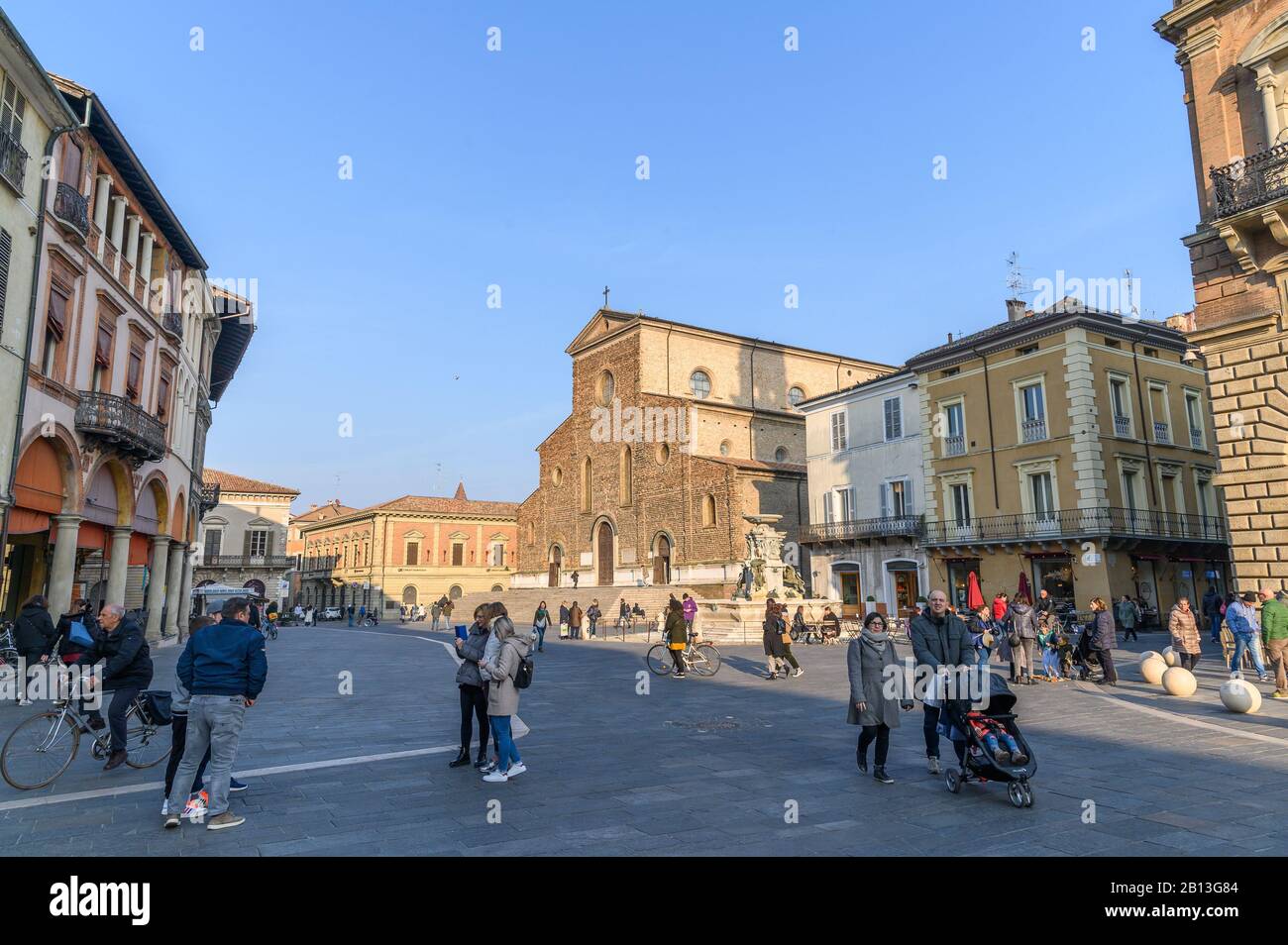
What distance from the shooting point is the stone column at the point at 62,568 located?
53.1ft

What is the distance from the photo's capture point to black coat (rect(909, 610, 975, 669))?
693 centimetres

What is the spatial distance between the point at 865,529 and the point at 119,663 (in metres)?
29.8

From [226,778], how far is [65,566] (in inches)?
550

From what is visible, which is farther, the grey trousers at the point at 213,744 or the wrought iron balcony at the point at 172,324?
the wrought iron balcony at the point at 172,324

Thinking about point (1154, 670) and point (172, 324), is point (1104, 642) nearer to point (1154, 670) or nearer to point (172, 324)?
point (1154, 670)

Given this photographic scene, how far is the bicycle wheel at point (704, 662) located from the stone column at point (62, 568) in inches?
507

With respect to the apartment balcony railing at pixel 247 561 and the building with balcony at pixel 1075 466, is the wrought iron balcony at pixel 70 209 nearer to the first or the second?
the building with balcony at pixel 1075 466

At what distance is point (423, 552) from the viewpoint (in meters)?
64.2

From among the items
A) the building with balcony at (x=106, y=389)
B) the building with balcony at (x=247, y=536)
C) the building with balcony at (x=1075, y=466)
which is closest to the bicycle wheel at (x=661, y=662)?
the building with balcony at (x=106, y=389)

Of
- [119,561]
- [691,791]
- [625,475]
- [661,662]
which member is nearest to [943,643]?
[691,791]

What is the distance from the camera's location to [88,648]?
24.3 feet
